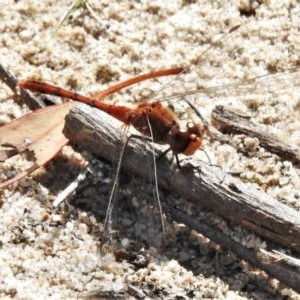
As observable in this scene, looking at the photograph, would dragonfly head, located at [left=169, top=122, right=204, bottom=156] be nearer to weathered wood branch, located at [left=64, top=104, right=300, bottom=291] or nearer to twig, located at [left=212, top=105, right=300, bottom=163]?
weathered wood branch, located at [left=64, top=104, right=300, bottom=291]

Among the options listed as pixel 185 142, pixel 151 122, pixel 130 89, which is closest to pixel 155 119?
pixel 151 122

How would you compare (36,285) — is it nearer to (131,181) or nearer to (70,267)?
(70,267)

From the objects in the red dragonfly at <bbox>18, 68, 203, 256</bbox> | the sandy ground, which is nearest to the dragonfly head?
the red dragonfly at <bbox>18, 68, 203, 256</bbox>

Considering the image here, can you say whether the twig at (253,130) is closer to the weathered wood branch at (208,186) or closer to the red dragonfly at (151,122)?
the red dragonfly at (151,122)

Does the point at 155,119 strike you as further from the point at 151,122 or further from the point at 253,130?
the point at 253,130

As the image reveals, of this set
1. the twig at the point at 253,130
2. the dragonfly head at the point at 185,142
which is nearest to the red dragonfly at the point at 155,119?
the dragonfly head at the point at 185,142
